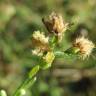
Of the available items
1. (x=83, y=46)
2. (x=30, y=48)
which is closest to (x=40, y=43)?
(x=83, y=46)

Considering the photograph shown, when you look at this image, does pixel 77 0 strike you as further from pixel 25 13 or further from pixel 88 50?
pixel 88 50

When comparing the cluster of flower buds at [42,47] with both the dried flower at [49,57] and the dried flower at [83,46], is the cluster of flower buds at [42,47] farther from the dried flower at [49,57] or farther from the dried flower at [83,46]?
the dried flower at [83,46]

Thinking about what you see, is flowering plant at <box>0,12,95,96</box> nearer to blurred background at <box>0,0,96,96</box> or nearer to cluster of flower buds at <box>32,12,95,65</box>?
cluster of flower buds at <box>32,12,95,65</box>

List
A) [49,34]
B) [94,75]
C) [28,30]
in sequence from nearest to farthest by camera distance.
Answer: [49,34]
[94,75]
[28,30]

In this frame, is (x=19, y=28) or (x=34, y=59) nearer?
(x=34, y=59)

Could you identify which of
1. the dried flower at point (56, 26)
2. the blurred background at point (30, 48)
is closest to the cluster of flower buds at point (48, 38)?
the dried flower at point (56, 26)

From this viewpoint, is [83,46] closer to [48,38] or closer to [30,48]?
[48,38]

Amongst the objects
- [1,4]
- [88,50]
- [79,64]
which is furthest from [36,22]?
[88,50]

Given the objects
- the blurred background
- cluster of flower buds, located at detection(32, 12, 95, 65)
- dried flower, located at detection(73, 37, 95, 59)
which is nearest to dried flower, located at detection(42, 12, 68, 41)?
cluster of flower buds, located at detection(32, 12, 95, 65)
